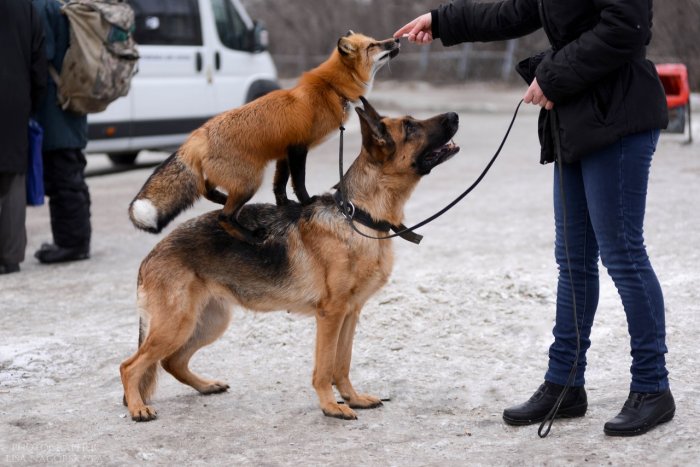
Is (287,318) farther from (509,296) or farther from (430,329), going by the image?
(509,296)

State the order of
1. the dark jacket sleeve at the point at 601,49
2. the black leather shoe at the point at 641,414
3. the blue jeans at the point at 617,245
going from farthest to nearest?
the black leather shoe at the point at 641,414 < the blue jeans at the point at 617,245 < the dark jacket sleeve at the point at 601,49

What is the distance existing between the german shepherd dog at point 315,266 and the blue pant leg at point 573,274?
63 cm

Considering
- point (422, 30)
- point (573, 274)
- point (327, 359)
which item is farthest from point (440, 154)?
point (327, 359)

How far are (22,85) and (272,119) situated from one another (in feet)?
11.0

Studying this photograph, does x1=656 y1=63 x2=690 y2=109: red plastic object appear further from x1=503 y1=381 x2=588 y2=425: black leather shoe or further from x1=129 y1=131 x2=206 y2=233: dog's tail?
x1=129 y1=131 x2=206 y2=233: dog's tail

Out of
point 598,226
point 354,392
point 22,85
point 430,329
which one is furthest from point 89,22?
point 598,226

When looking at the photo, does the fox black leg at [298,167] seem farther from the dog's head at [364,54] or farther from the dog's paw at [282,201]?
the dog's head at [364,54]

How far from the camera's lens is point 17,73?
720 cm

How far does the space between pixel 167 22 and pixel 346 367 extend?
8.25 metres

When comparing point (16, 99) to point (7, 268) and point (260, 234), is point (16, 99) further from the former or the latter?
point (260, 234)

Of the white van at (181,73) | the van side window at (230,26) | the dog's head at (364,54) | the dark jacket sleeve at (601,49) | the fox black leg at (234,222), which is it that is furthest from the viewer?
the van side window at (230,26)

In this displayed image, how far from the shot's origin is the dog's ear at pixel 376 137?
445 centimetres

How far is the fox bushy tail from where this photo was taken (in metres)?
4.66

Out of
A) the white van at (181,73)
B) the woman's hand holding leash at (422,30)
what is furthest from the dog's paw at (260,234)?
the white van at (181,73)
